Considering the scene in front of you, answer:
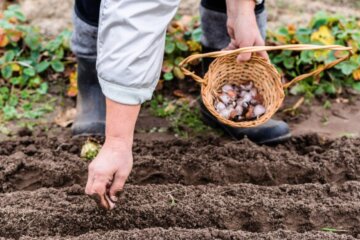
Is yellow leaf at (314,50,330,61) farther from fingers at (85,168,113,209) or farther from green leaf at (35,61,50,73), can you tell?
fingers at (85,168,113,209)

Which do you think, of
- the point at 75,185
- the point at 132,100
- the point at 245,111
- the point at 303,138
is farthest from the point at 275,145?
the point at 132,100

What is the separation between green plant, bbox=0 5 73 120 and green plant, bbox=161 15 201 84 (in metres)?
0.53

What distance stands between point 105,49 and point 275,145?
1244mm

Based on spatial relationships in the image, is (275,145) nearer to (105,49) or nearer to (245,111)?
(245,111)

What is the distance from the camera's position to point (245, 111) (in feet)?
8.53

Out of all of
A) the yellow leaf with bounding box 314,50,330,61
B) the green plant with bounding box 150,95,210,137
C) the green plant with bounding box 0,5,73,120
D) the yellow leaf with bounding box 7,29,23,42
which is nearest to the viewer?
the green plant with bounding box 150,95,210,137

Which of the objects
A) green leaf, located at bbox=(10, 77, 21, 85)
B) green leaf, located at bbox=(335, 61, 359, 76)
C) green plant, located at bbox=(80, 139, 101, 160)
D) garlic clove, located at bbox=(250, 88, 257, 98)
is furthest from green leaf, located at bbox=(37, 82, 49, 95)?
green leaf, located at bbox=(335, 61, 359, 76)

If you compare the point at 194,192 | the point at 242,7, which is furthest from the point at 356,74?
the point at 194,192

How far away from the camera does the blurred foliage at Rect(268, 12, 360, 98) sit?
3248 mm

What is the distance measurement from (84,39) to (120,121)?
3.05 ft

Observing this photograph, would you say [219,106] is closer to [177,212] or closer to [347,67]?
[177,212]

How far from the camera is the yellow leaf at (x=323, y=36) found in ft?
10.8

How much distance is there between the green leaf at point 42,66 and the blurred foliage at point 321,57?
1166mm

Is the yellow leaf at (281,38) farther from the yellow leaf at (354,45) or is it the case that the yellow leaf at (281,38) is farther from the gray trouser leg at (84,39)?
the gray trouser leg at (84,39)
